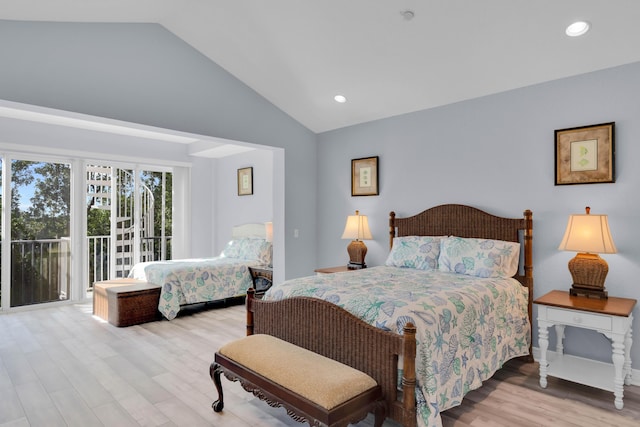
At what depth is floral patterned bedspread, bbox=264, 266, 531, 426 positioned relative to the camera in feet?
6.79

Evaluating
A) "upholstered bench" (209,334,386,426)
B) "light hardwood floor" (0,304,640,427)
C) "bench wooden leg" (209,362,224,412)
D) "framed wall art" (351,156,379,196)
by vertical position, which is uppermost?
"framed wall art" (351,156,379,196)

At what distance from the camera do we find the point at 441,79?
3582 millimetres

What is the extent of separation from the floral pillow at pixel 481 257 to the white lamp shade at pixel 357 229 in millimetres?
1142

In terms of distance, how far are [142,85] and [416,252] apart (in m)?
3.01

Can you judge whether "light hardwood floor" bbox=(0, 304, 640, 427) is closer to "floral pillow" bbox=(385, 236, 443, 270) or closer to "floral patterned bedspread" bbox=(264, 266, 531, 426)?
"floral patterned bedspread" bbox=(264, 266, 531, 426)

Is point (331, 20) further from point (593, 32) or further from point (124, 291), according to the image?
point (124, 291)

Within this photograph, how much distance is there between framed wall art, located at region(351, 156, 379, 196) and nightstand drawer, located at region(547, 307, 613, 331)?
2.32 m

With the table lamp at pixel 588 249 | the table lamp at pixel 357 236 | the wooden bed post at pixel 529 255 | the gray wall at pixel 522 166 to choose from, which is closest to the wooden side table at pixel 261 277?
the gray wall at pixel 522 166

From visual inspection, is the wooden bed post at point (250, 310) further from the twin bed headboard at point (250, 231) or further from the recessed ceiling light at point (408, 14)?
the twin bed headboard at point (250, 231)

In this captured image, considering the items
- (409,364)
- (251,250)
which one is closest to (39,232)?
(251,250)

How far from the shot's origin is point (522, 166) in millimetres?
3443

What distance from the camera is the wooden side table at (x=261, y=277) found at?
514 centimetres

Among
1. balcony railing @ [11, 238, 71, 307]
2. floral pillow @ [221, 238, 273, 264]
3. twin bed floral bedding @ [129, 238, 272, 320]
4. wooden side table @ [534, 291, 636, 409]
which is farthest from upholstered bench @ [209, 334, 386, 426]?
balcony railing @ [11, 238, 71, 307]

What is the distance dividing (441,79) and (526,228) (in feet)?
5.17
